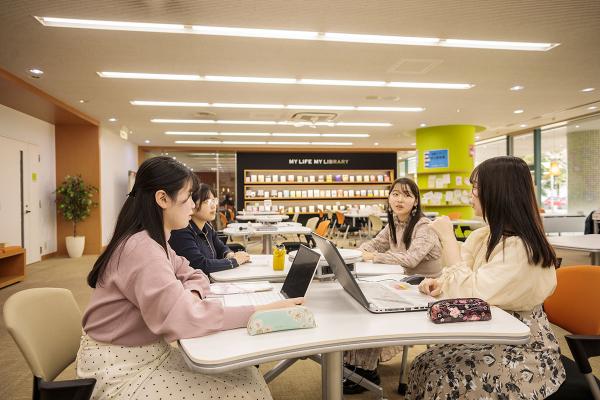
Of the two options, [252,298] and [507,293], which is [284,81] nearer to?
[252,298]

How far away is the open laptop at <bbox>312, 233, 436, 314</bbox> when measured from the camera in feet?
4.93

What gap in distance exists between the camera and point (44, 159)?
8.47 m

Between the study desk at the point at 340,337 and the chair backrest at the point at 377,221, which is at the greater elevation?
the study desk at the point at 340,337

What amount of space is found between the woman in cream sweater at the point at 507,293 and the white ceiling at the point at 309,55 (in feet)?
9.23

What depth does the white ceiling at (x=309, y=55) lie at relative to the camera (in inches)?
151

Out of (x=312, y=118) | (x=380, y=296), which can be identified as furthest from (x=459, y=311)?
(x=312, y=118)

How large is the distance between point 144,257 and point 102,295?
0.81 feet

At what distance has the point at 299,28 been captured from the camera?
426 centimetres

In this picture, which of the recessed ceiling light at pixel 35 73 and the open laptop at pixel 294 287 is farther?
the recessed ceiling light at pixel 35 73

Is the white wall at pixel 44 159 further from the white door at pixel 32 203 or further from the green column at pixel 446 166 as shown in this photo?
the green column at pixel 446 166

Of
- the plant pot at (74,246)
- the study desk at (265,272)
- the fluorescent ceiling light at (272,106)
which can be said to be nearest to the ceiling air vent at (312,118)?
the fluorescent ceiling light at (272,106)

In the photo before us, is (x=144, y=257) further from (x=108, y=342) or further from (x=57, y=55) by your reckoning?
(x=57, y=55)

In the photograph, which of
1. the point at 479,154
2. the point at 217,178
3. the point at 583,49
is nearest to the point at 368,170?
the point at 479,154

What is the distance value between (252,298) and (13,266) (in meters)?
6.15
